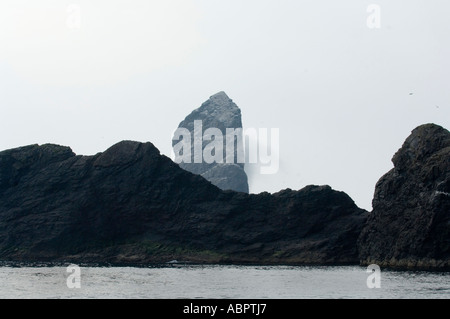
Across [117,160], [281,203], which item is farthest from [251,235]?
[117,160]

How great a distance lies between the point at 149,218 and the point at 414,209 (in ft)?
224

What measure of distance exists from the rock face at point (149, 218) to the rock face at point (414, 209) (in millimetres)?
13760

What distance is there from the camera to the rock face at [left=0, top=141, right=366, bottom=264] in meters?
184

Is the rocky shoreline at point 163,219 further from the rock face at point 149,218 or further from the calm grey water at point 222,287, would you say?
the calm grey water at point 222,287

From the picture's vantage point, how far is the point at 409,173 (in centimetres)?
16012

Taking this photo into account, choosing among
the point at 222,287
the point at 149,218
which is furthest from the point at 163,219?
the point at 222,287

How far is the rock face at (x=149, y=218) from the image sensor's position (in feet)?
602

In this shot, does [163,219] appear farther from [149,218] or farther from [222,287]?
[222,287]

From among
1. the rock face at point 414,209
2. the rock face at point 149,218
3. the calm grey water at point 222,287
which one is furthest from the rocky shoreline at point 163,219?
the calm grey water at point 222,287

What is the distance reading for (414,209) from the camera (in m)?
156

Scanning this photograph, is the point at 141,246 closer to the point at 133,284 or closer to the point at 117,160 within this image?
the point at 117,160

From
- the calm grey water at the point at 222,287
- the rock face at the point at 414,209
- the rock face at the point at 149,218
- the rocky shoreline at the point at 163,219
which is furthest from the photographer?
the rock face at the point at 149,218

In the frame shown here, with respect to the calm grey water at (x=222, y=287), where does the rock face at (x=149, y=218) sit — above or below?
above
